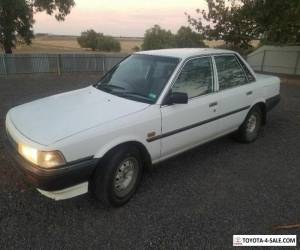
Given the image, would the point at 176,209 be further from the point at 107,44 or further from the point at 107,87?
the point at 107,44

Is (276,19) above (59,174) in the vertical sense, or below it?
above

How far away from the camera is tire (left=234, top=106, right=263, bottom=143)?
5753mm

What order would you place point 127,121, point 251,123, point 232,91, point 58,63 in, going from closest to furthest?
point 127,121, point 232,91, point 251,123, point 58,63

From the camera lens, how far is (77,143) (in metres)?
3.22

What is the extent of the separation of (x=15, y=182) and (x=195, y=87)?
2.83 metres

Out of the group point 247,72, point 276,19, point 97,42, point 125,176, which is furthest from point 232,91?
point 97,42

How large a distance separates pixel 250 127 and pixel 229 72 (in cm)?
126

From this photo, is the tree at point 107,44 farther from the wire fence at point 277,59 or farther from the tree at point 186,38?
the wire fence at point 277,59

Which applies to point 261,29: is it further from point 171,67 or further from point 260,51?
point 171,67

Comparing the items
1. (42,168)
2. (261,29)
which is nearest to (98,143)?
(42,168)

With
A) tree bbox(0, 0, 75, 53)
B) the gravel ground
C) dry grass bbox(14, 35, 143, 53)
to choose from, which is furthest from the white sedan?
dry grass bbox(14, 35, 143, 53)

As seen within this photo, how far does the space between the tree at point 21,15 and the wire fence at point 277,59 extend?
15.0m

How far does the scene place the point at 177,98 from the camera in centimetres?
402

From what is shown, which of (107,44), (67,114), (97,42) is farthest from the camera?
(97,42)
